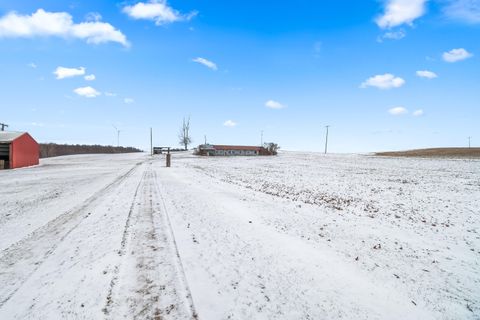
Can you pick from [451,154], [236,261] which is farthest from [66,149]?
[451,154]

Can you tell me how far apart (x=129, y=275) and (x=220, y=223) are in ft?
12.7

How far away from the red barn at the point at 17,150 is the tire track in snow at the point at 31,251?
2946 cm

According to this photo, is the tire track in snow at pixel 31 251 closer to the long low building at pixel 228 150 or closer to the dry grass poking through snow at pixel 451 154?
the dry grass poking through snow at pixel 451 154

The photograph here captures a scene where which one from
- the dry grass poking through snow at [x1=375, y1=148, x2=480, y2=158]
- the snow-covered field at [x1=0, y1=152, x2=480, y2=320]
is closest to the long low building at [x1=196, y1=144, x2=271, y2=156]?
the dry grass poking through snow at [x1=375, y1=148, x2=480, y2=158]

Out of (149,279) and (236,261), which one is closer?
(149,279)

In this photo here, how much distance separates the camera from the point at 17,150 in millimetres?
33656

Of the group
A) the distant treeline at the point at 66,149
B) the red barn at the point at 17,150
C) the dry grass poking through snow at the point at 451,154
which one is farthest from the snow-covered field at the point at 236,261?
the distant treeline at the point at 66,149

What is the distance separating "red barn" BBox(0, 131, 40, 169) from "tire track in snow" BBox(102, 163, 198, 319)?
32.5 metres

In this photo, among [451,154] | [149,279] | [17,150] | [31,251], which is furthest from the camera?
[451,154]

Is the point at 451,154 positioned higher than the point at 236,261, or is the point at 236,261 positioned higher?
the point at 451,154

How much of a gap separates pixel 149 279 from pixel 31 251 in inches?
132

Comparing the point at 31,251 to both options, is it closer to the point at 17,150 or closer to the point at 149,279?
the point at 149,279

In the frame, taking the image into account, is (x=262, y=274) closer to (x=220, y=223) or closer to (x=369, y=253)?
(x=369, y=253)

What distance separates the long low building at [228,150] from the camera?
269 ft
